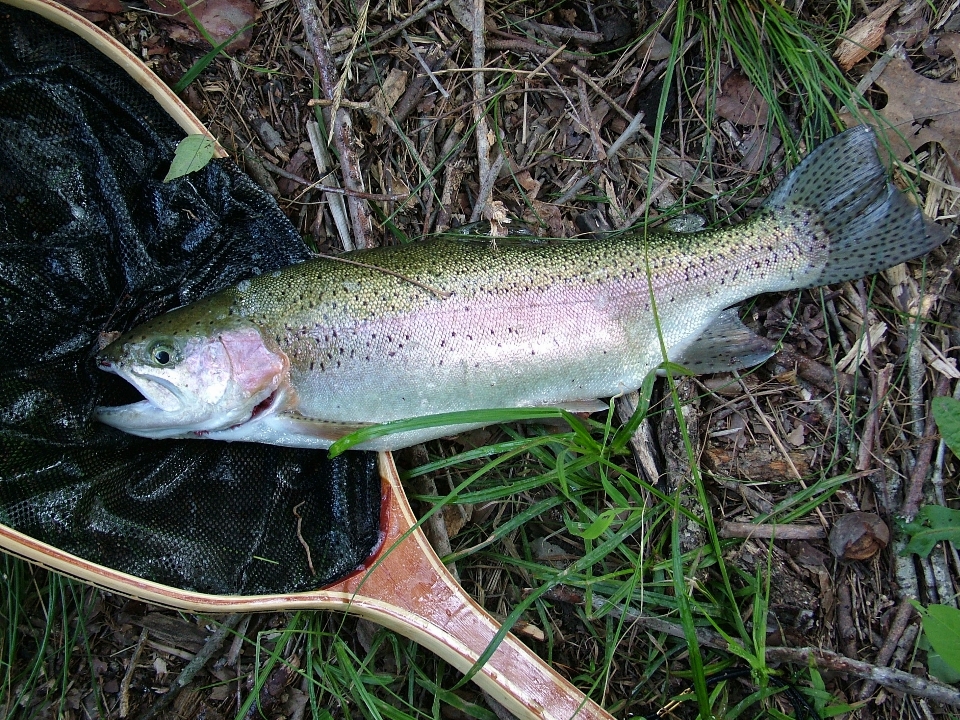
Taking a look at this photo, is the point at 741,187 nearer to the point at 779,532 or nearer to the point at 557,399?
the point at 557,399

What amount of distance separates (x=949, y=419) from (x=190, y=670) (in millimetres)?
3277

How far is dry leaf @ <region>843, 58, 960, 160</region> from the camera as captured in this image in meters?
2.78

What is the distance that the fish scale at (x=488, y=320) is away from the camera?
2400 millimetres

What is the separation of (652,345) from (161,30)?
2554mm

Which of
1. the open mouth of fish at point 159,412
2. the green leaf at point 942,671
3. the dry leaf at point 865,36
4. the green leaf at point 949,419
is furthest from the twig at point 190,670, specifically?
the dry leaf at point 865,36

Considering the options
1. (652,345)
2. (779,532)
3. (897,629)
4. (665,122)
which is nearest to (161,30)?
(665,122)

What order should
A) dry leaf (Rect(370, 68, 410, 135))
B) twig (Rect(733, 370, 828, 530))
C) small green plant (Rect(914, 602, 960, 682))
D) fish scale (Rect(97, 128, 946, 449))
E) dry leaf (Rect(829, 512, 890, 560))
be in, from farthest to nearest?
dry leaf (Rect(370, 68, 410, 135)), twig (Rect(733, 370, 828, 530)), dry leaf (Rect(829, 512, 890, 560)), fish scale (Rect(97, 128, 946, 449)), small green plant (Rect(914, 602, 960, 682))

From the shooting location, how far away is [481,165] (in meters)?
2.85

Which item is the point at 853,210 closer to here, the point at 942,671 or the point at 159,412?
the point at 942,671

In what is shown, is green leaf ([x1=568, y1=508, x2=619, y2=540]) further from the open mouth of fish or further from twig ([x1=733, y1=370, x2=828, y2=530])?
the open mouth of fish

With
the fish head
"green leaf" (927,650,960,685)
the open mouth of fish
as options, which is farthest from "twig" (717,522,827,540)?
the open mouth of fish

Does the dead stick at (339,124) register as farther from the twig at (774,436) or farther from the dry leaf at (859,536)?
the dry leaf at (859,536)

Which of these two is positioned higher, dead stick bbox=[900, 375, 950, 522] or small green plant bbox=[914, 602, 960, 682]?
dead stick bbox=[900, 375, 950, 522]

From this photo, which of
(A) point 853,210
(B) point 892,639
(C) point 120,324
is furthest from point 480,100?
(B) point 892,639
